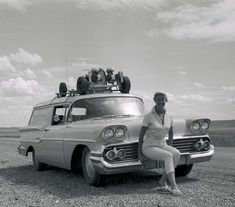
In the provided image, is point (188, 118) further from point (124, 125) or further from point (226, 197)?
point (226, 197)

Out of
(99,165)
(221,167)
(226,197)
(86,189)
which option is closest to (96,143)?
(99,165)

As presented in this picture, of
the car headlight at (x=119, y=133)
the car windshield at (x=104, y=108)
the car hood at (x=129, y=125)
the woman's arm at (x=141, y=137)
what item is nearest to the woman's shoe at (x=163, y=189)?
the woman's arm at (x=141, y=137)

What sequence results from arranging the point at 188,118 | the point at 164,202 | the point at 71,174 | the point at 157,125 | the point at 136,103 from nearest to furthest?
the point at 164,202, the point at 157,125, the point at 188,118, the point at 136,103, the point at 71,174

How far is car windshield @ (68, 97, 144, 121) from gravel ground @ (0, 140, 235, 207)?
1.30 meters

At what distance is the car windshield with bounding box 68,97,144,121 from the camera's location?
9203mm

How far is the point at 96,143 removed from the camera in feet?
26.0

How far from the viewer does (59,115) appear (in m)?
10.4

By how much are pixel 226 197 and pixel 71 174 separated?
441 centimetres

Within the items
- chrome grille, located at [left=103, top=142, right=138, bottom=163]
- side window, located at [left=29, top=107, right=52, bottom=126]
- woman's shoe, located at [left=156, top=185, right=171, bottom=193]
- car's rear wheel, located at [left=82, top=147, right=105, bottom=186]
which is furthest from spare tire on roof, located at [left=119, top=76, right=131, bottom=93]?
woman's shoe, located at [left=156, top=185, right=171, bottom=193]

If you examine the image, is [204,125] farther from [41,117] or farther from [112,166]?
[41,117]

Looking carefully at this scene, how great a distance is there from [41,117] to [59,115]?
1260mm

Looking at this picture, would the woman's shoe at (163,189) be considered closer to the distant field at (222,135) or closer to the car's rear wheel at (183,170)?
the car's rear wheel at (183,170)

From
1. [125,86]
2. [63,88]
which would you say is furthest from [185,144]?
[63,88]

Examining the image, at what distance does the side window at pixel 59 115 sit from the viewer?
391 inches
